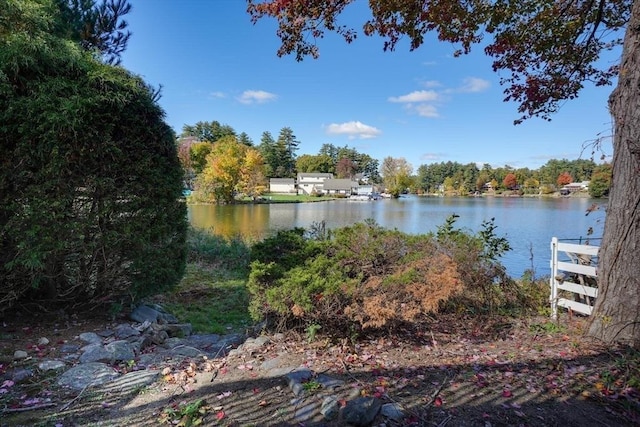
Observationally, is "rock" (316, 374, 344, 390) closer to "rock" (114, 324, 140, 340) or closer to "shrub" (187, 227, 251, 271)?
"rock" (114, 324, 140, 340)

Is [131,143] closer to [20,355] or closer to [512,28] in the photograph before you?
[20,355]

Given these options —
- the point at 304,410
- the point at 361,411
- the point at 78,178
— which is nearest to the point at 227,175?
the point at 78,178

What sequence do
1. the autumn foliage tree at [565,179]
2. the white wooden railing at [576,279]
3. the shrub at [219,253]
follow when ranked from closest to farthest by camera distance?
1. the white wooden railing at [576,279]
2. the shrub at [219,253]
3. the autumn foliage tree at [565,179]

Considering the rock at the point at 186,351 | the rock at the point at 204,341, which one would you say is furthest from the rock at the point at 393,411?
the rock at the point at 204,341

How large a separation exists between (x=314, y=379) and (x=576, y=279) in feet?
12.4

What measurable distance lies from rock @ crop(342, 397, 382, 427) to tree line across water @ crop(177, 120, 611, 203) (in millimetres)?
32465

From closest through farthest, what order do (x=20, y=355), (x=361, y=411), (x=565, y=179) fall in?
(x=361, y=411) < (x=20, y=355) < (x=565, y=179)

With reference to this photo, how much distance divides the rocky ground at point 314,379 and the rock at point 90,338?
16mm

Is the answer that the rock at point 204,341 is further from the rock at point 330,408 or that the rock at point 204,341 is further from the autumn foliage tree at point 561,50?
the autumn foliage tree at point 561,50

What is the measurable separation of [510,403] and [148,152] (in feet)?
12.5

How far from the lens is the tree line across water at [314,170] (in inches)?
1375

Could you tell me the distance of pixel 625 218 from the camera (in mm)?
2957

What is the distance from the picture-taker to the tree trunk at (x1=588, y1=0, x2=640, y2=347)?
2.92 metres

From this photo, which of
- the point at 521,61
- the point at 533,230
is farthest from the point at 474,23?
the point at 533,230
